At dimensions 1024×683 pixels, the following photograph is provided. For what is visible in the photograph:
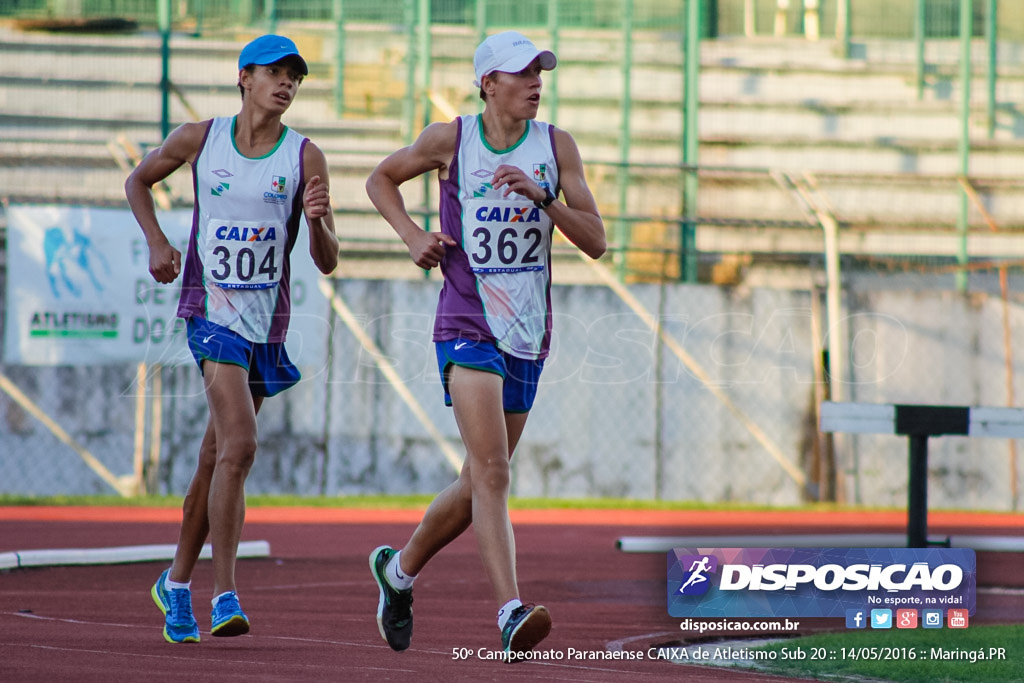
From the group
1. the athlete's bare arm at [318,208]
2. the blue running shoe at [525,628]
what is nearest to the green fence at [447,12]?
the athlete's bare arm at [318,208]

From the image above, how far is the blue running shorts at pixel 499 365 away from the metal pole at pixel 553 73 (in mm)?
12571

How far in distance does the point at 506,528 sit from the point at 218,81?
550 inches

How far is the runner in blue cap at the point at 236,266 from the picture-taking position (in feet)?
19.5

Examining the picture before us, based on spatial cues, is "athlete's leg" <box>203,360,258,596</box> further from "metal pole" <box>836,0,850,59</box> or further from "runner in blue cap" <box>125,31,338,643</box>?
"metal pole" <box>836,0,850,59</box>

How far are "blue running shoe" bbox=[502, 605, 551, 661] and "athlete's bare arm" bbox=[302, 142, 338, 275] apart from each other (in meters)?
1.83

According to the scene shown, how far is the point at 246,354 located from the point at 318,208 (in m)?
0.64

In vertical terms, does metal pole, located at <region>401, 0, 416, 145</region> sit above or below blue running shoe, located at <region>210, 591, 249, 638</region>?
above

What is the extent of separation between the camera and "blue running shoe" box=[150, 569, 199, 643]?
5.93 m

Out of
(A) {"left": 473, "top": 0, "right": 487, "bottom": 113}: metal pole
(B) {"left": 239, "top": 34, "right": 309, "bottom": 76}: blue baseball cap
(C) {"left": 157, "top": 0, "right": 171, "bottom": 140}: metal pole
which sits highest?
(A) {"left": 473, "top": 0, "right": 487, "bottom": 113}: metal pole

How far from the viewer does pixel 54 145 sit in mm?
17266

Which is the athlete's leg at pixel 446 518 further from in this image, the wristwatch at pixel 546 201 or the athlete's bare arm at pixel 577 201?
the wristwatch at pixel 546 201

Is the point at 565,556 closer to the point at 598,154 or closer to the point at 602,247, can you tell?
the point at 602,247

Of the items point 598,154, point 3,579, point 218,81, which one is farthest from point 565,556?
point 218,81

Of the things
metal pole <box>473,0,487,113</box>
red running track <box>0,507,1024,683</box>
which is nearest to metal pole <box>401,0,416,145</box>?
metal pole <box>473,0,487,113</box>
